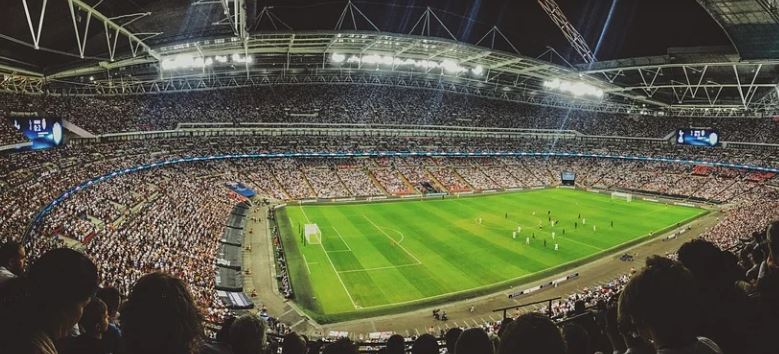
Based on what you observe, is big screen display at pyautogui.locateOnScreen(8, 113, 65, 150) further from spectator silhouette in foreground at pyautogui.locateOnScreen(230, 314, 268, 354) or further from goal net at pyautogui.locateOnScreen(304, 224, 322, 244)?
spectator silhouette in foreground at pyautogui.locateOnScreen(230, 314, 268, 354)

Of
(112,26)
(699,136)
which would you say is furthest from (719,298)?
(699,136)

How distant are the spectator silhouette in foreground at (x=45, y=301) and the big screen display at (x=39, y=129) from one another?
33.8 meters

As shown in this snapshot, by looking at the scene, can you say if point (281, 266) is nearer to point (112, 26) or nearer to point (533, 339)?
point (112, 26)

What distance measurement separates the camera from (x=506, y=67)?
5594cm

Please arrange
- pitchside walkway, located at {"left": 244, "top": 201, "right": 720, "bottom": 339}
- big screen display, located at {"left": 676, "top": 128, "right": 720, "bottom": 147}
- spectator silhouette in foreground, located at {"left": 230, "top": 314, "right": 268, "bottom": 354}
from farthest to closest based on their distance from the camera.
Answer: big screen display, located at {"left": 676, "top": 128, "right": 720, "bottom": 147}, pitchside walkway, located at {"left": 244, "top": 201, "right": 720, "bottom": 339}, spectator silhouette in foreground, located at {"left": 230, "top": 314, "right": 268, "bottom": 354}

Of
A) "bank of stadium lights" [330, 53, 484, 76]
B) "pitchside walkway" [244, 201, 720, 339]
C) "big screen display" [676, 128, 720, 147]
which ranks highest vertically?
"bank of stadium lights" [330, 53, 484, 76]

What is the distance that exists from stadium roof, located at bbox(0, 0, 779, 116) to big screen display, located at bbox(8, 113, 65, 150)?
167 inches

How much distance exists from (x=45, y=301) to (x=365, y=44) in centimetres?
4669

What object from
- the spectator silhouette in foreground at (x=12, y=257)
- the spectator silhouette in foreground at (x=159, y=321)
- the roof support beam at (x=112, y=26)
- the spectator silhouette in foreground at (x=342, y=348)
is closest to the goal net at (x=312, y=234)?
the roof support beam at (x=112, y=26)

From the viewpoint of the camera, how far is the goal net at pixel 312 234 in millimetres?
37625

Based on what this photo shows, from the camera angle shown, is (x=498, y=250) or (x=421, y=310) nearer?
(x=421, y=310)

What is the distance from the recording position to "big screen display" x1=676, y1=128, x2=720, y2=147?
5991cm

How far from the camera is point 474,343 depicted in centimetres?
388

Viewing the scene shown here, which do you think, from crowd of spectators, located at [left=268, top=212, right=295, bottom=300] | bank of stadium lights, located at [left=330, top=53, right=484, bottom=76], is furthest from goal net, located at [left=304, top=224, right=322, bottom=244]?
bank of stadium lights, located at [left=330, top=53, right=484, bottom=76]
